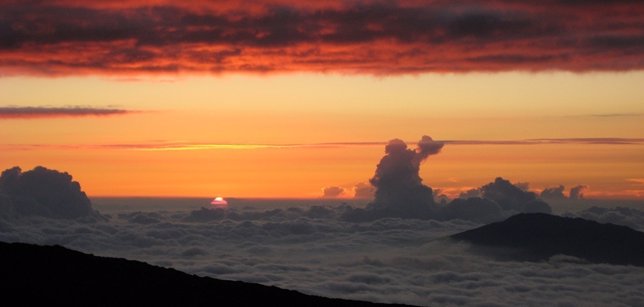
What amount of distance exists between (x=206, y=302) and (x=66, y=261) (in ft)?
99.5

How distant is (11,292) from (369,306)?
6434cm

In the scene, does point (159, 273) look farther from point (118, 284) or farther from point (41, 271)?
point (41, 271)

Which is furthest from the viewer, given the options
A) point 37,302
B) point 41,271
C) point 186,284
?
point 186,284

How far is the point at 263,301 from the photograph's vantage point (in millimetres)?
163750

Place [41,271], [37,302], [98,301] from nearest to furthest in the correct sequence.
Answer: [37,302] < [98,301] < [41,271]

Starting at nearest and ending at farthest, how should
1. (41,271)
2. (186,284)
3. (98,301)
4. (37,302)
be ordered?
(37,302)
(98,301)
(41,271)
(186,284)

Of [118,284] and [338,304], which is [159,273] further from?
[338,304]

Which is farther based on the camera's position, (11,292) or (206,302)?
(206,302)

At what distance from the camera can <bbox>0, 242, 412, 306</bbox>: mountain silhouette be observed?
480ft

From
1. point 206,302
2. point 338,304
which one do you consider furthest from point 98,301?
point 338,304

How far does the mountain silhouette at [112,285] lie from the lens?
146250 mm

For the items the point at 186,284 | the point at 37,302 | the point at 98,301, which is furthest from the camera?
the point at 186,284

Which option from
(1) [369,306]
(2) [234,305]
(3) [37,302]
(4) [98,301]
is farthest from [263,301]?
(3) [37,302]

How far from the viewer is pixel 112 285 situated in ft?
521
